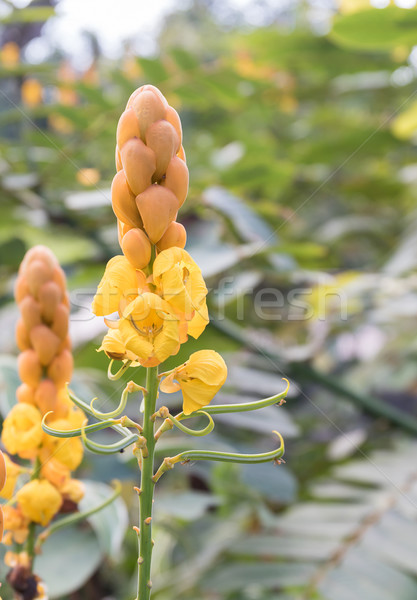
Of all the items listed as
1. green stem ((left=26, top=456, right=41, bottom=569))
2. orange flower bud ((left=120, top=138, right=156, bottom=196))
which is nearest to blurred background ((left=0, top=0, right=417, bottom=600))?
green stem ((left=26, top=456, right=41, bottom=569))

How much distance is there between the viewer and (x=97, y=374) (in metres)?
0.94

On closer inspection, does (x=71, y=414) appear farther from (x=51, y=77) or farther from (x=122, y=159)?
(x=51, y=77)

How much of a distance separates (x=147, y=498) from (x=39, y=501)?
0.46 ft

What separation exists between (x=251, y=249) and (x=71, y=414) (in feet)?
2.04

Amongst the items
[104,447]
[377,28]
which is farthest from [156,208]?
[377,28]

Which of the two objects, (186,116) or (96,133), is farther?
(186,116)

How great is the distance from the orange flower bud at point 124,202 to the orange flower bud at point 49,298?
0.13 metres

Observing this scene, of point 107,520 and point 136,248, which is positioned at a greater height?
point 136,248

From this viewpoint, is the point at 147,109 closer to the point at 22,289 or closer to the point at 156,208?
the point at 156,208

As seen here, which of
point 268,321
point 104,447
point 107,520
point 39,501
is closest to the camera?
point 104,447

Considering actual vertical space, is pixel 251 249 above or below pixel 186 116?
below

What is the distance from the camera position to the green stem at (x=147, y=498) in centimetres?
28

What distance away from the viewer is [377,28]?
1.05 metres

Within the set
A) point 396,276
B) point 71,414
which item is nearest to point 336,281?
point 396,276
